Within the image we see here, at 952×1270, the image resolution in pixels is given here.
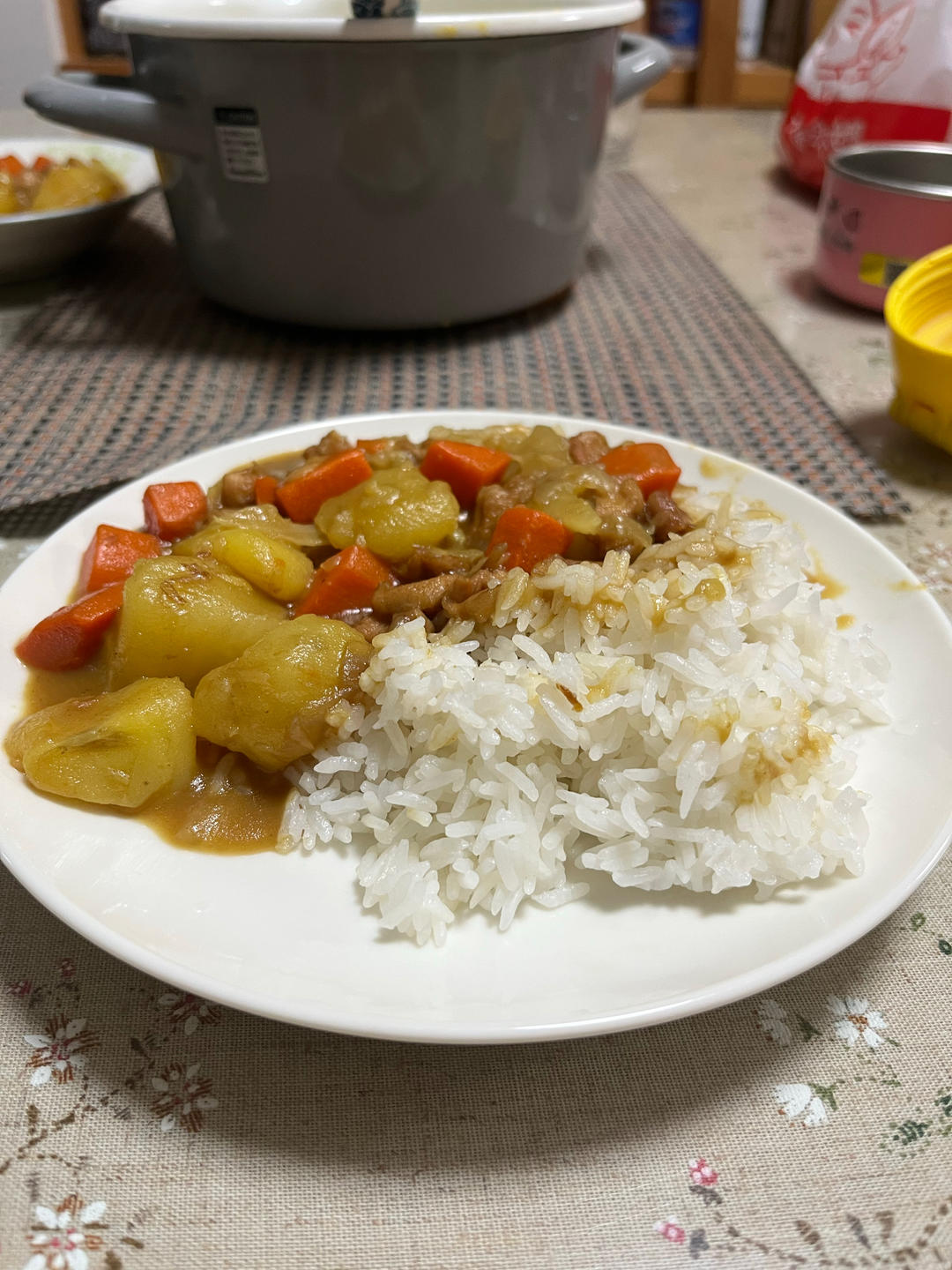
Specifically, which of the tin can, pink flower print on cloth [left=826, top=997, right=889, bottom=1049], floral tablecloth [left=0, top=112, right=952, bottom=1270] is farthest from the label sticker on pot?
pink flower print on cloth [left=826, top=997, right=889, bottom=1049]

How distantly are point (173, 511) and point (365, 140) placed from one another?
3.96 ft

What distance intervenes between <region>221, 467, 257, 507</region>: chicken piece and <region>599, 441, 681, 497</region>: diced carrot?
0.72m

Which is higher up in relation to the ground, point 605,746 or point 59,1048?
point 605,746

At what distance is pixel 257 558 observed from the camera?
165cm

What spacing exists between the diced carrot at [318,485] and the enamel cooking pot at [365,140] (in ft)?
3.42

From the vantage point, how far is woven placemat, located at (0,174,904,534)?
2391 mm

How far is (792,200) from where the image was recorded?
444 cm

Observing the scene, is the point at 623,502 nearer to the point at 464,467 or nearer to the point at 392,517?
the point at 464,467

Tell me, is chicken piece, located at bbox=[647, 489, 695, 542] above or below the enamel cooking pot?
below

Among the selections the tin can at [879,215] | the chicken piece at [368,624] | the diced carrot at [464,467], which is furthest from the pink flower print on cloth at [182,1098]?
the tin can at [879,215]

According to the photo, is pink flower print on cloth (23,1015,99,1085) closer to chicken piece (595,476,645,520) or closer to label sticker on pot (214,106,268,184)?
chicken piece (595,476,645,520)

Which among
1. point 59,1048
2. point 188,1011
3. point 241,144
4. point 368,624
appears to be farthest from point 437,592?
point 241,144

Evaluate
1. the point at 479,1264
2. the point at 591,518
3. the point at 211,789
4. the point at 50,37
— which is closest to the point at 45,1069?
the point at 211,789

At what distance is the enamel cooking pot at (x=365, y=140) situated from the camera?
7.63ft
